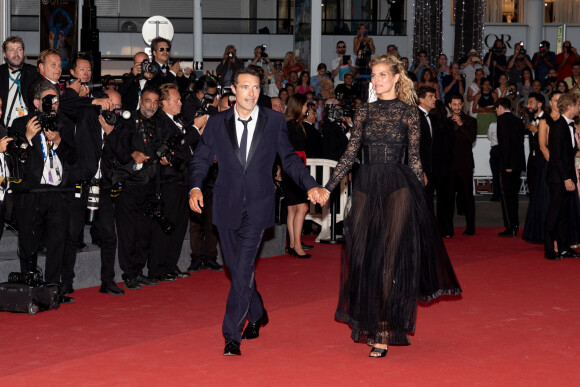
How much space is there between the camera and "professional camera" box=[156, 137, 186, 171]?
907cm

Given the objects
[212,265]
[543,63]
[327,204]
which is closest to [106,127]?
[212,265]

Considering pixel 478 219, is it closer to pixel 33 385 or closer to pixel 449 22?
pixel 33 385

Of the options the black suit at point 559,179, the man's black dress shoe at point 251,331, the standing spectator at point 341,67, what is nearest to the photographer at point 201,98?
the man's black dress shoe at point 251,331

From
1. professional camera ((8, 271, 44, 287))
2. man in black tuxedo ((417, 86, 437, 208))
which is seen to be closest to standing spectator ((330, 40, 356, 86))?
man in black tuxedo ((417, 86, 437, 208))

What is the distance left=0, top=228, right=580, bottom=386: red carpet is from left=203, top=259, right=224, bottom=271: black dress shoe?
0.36 m

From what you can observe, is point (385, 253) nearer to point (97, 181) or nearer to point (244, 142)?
point (244, 142)

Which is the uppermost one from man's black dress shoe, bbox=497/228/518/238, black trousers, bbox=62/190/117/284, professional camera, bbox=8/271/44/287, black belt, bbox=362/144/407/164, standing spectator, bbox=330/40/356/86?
standing spectator, bbox=330/40/356/86

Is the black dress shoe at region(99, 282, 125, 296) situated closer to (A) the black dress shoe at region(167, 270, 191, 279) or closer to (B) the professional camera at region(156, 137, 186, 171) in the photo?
(A) the black dress shoe at region(167, 270, 191, 279)

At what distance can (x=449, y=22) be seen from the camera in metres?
28.6

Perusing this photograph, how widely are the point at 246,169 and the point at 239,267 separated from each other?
67 centimetres

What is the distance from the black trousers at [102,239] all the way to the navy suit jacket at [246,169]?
226 centimetres

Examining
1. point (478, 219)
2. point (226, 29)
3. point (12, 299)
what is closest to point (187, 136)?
point (12, 299)

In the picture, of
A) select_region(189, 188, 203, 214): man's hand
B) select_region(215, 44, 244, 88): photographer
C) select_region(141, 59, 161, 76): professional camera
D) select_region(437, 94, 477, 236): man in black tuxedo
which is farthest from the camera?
select_region(215, 44, 244, 88): photographer

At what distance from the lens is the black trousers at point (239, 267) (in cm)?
646
